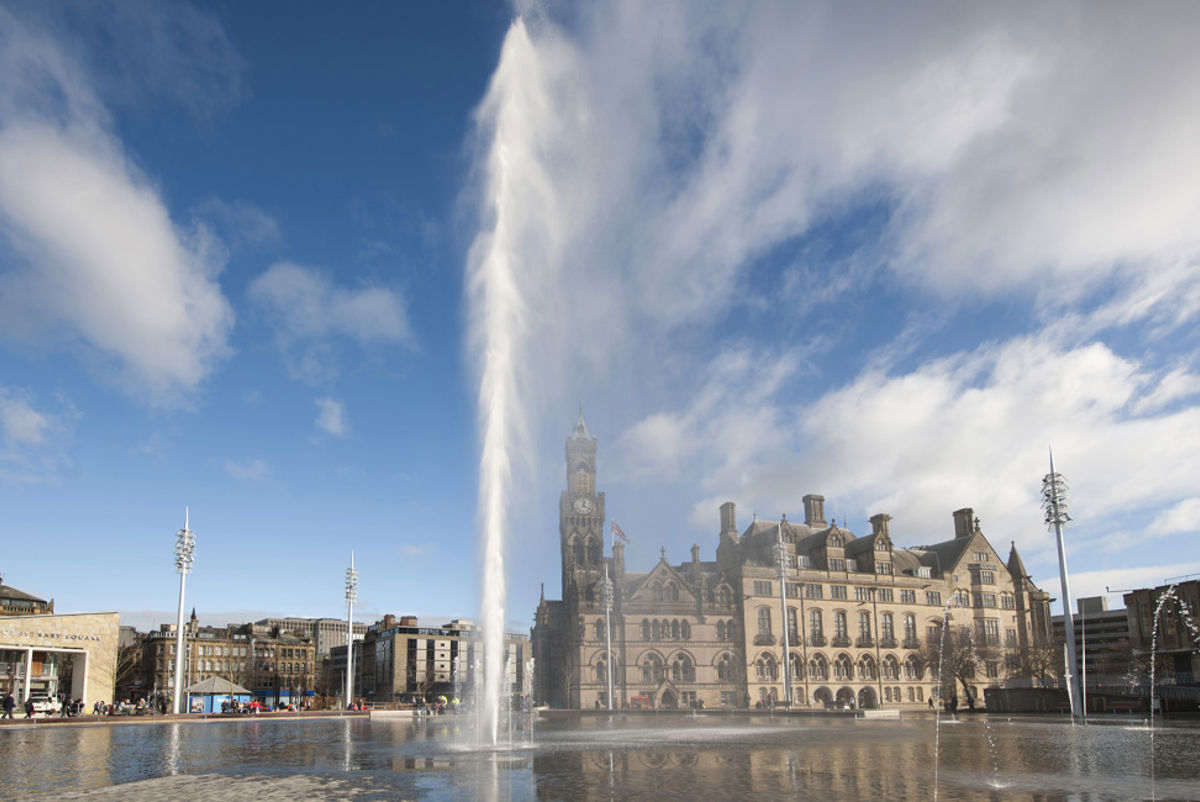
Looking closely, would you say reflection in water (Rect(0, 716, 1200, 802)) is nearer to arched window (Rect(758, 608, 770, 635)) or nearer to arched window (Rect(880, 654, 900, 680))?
arched window (Rect(758, 608, 770, 635))

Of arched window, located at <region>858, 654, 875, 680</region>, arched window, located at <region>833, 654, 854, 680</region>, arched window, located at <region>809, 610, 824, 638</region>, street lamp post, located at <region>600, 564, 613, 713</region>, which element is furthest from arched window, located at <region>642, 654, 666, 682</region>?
arched window, located at <region>858, 654, 875, 680</region>

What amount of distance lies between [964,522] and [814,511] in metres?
19.6

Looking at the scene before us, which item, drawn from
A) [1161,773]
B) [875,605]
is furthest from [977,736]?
[875,605]

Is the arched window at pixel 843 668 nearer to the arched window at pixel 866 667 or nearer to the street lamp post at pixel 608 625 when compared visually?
the arched window at pixel 866 667

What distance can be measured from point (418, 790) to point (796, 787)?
872cm

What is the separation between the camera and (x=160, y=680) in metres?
147

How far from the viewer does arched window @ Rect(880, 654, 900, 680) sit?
319ft

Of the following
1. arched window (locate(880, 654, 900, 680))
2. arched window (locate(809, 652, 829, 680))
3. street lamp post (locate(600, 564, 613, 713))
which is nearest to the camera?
street lamp post (locate(600, 564, 613, 713))

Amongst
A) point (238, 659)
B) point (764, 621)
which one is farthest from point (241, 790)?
point (238, 659)

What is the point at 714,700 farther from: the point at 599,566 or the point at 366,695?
the point at 366,695

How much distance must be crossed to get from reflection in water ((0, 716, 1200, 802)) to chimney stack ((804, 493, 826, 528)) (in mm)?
64450

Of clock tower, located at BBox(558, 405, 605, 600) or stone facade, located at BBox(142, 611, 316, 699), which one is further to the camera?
stone facade, located at BBox(142, 611, 316, 699)

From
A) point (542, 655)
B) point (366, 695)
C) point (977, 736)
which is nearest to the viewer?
point (977, 736)

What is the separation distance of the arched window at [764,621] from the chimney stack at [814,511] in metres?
→ 16.2
